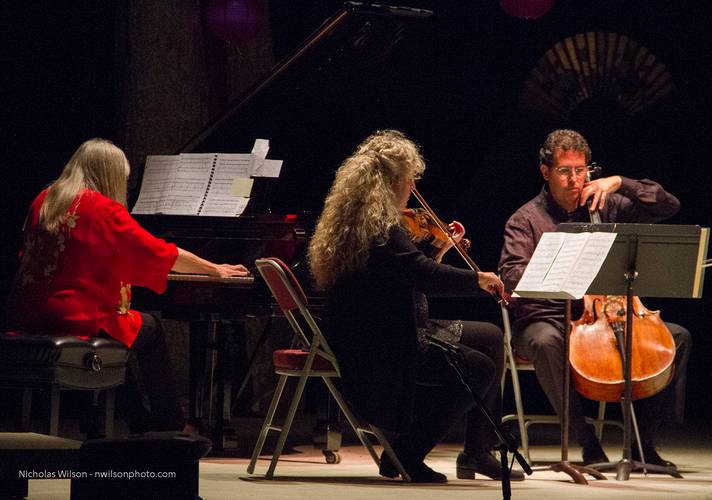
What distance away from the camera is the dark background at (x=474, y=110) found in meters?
7.43

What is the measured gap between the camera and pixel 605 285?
4859 mm

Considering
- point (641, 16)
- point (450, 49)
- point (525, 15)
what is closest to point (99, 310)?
point (525, 15)

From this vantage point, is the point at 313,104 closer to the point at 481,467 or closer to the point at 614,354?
the point at 614,354

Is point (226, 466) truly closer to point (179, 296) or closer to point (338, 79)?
point (179, 296)

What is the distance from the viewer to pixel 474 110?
7695mm

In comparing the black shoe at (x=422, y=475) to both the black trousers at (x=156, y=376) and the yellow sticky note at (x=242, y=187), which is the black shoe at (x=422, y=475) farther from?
the yellow sticky note at (x=242, y=187)

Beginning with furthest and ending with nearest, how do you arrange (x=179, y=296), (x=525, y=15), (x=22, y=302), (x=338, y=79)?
(x=525, y=15), (x=338, y=79), (x=179, y=296), (x=22, y=302)

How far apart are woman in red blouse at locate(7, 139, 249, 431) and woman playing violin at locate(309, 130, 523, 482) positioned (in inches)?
25.6

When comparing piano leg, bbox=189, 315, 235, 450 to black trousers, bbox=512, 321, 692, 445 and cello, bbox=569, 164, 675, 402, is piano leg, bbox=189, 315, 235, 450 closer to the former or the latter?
black trousers, bbox=512, 321, 692, 445

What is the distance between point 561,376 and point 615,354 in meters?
0.30

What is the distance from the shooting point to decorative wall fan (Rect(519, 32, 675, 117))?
723 cm

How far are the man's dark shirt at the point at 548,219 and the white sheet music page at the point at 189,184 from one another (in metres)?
1.33

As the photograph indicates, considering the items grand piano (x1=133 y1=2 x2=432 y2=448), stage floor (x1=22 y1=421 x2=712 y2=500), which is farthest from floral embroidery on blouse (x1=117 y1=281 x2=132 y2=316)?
stage floor (x1=22 y1=421 x2=712 y2=500)

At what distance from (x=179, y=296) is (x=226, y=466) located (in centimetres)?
76
